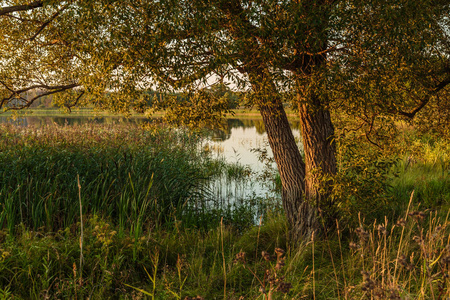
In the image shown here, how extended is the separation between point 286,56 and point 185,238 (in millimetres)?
3509

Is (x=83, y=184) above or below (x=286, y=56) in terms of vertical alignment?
below

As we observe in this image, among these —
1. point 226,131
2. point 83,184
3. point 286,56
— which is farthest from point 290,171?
point 226,131

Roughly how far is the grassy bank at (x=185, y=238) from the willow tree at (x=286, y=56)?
2.70ft

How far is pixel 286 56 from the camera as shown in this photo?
5359 millimetres

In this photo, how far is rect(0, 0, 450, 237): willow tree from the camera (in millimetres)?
4117

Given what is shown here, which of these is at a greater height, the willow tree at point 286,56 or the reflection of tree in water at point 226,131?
the willow tree at point 286,56

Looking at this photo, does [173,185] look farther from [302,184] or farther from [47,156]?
[302,184]

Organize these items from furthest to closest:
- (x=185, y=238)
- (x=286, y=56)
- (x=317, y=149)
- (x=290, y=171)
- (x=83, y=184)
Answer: (x=83, y=184) < (x=290, y=171) < (x=317, y=149) < (x=185, y=238) < (x=286, y=56)

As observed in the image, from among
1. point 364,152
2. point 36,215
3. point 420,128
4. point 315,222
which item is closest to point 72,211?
point 36,215

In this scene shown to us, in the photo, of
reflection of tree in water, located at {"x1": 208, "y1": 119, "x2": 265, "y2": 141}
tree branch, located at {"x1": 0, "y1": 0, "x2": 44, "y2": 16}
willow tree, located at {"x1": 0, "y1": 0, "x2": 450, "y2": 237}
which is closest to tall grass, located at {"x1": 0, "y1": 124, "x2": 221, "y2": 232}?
willow tree, located at {"x1": 0, "y1": 0, "x2": 450, "y2": 237}

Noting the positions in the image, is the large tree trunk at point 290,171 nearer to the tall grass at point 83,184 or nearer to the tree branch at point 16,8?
the tall grass at point 83,184

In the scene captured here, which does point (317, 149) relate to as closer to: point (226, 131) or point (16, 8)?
point (16, 8)

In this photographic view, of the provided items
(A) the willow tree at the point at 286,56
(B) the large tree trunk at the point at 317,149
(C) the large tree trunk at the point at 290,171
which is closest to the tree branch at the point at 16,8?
(A) the willow tree at the point at 286,56

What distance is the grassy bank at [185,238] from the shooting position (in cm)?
304
